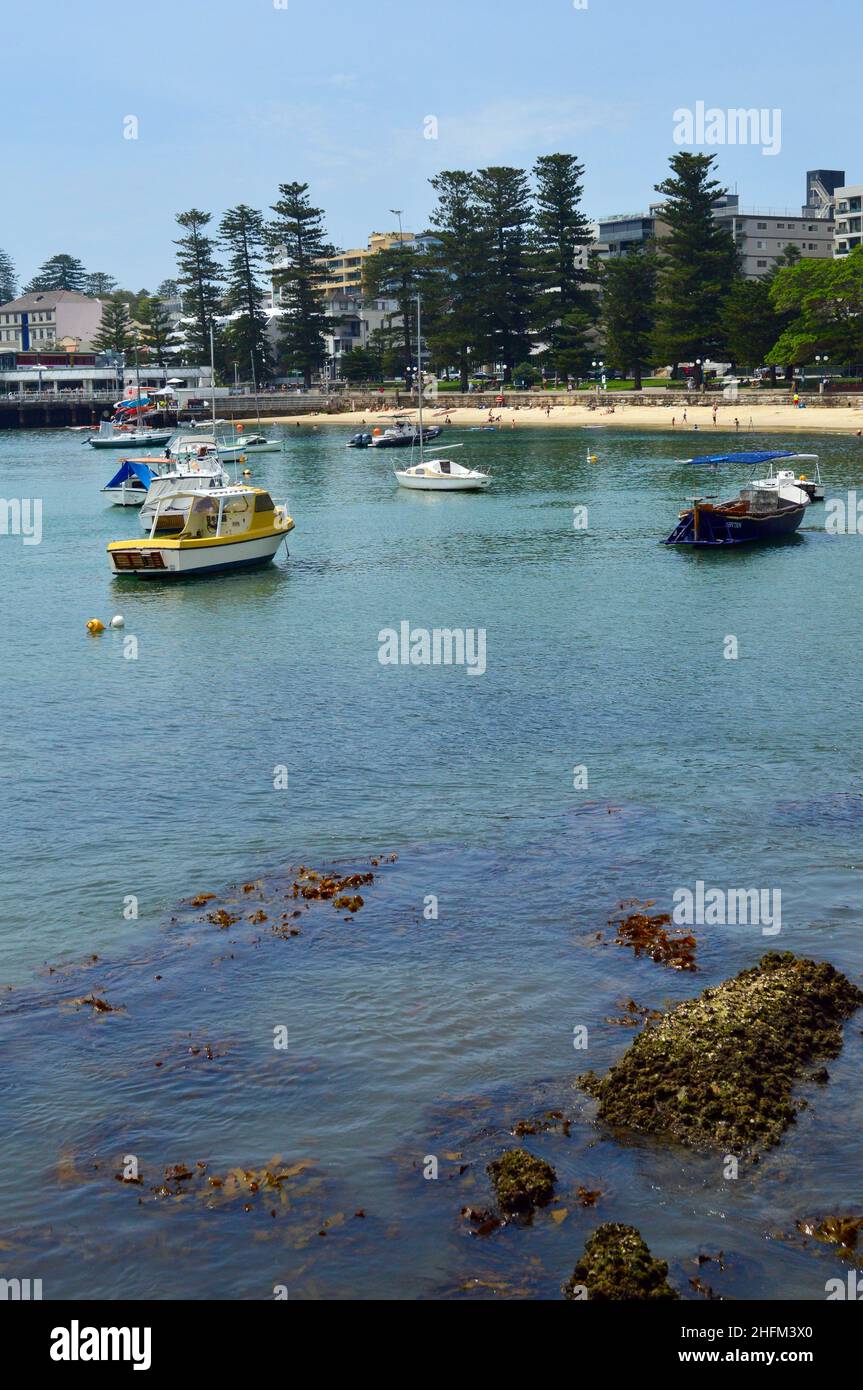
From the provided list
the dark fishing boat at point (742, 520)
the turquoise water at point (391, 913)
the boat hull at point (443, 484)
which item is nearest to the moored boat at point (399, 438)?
the boat hull at point (443, 484)

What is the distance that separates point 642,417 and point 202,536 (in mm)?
100615

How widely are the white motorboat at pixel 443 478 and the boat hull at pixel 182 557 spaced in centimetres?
3554

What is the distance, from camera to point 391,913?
21219 millimetres

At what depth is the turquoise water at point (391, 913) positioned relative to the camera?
13352mm

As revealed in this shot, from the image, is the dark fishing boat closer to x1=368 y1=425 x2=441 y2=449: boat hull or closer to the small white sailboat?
the small white sailboat

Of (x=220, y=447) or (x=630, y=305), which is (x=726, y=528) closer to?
(x=220, y=447)

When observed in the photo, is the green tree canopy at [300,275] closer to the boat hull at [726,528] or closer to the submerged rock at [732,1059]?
the boat hull at [726,528]

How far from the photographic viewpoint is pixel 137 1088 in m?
16.0

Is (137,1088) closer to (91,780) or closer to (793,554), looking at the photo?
(91,780)

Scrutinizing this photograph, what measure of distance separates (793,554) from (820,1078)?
47.6 metres

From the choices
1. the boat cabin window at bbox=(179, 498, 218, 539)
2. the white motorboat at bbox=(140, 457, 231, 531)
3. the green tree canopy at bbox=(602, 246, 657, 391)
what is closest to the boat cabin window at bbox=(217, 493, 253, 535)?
the boat cabin window at bbox=(179, 498, 218, 539)

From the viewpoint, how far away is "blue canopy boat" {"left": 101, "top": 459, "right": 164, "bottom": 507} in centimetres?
8962
